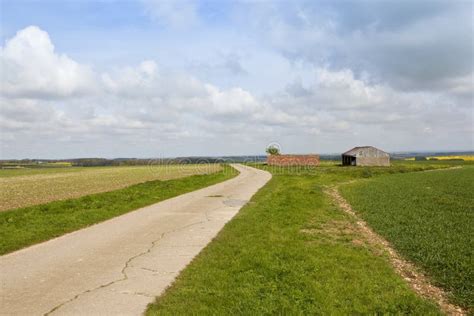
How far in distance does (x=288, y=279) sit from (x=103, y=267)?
3943mm

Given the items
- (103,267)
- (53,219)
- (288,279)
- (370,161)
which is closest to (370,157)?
(370,161)

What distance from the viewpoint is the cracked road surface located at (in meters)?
6.07

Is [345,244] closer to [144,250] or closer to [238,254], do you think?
[238,254]

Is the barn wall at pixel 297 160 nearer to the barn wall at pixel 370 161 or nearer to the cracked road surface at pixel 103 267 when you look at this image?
the barn wall at pixel 370 161

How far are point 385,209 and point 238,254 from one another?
11.1 metres

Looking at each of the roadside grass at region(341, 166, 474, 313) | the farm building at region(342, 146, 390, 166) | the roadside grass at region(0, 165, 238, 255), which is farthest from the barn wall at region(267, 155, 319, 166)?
the roadside grass at region(0, 165, 238, 255)

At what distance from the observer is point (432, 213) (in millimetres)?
16094

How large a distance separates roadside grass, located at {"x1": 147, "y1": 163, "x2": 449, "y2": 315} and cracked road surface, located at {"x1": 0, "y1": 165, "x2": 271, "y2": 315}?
1.72 ft

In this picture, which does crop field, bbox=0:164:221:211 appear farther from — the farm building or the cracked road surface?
the farm building

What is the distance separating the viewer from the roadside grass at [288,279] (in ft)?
19.5

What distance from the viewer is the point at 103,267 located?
26.6ft

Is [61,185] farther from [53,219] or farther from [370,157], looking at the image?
[370,157]

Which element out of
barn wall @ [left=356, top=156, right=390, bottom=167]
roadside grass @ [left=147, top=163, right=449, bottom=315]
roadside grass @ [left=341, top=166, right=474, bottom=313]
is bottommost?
roadside grass @ [left=341, top=166, right=474, bottom=313]

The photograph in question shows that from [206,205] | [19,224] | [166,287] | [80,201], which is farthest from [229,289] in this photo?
[80,201]
